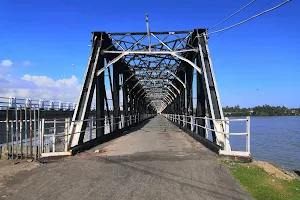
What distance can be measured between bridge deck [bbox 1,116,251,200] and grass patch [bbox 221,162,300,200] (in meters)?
0.22

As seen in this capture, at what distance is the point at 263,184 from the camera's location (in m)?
6.75

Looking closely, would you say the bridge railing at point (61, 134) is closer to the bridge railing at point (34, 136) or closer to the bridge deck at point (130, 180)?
the bridge railing at point (34, 136)

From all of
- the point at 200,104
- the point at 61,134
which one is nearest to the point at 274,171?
the point at 61,134

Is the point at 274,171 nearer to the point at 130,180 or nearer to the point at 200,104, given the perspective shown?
the point at 130,180

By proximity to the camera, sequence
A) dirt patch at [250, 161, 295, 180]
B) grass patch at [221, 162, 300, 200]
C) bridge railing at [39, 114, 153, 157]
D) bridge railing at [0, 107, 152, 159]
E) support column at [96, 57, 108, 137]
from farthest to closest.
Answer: support column at [96, 57, 108, 137] < bridge railing at [0, 107, 152, 159] < bridge railing at [39, 114, 153, 157] < dirt patch at [250, 161, 295, 180] < grass patch at [221, 162, 300, 200]

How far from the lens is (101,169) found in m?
8.31

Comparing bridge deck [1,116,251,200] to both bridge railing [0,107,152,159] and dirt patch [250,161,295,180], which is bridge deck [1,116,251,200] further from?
bridge railing [0,107,152,159]

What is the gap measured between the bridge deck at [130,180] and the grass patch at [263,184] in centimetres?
22

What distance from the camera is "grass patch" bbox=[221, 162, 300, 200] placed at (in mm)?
6098

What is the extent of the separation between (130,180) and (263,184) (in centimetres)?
288

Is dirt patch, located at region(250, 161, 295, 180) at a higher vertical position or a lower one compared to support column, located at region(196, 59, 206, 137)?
lower

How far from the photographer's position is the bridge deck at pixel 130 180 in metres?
6.16

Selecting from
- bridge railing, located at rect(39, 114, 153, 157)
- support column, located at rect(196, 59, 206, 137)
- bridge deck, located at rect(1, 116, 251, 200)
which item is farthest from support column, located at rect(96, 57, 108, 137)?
bridge deck, located at rect(1, 116, 251, 200)

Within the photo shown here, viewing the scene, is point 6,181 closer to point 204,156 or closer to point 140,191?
point 140,191
